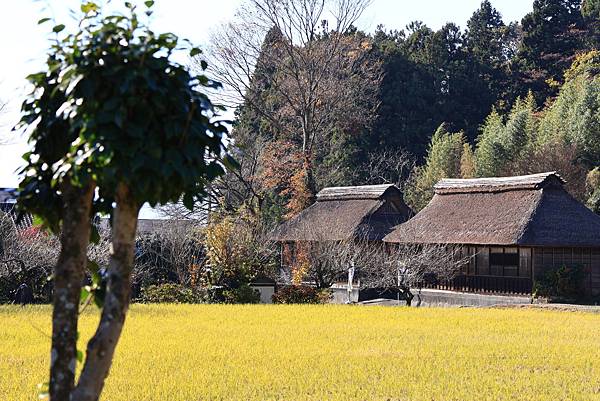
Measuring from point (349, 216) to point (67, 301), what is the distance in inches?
1148

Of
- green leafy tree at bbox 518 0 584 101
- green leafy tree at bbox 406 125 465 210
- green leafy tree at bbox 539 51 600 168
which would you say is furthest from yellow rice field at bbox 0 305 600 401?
green leafy tree at bbox 518 0 584 101

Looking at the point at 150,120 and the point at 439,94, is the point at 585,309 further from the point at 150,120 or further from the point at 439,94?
the point at 439,94

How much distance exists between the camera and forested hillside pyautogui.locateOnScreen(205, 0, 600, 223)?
1410 inches

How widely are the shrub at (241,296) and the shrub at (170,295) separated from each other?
700mm

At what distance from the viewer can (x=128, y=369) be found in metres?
11.0

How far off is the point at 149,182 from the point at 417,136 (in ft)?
136

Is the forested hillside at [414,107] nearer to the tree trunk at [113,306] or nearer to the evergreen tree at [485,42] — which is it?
the evergreen tree at [485,42]

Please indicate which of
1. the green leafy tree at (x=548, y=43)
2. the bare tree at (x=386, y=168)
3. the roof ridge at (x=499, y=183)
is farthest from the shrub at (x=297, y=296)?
the green leafy tree at (x=548, y=43)

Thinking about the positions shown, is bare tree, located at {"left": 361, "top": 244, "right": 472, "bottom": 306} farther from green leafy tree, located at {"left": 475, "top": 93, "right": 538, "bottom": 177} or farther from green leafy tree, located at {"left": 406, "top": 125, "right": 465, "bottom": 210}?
green leafy tree, located at {"left": 406, "top": 125, "right": 465, "bottom": 210}

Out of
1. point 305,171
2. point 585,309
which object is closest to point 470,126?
point 305,171

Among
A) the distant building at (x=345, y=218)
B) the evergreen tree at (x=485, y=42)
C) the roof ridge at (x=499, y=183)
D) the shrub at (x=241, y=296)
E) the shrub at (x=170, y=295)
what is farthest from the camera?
the evergreen tree at (x=485, y=42)

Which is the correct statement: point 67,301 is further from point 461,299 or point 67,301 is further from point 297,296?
point 461,299

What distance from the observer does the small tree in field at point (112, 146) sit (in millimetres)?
3781

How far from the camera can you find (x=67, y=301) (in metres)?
3.86
